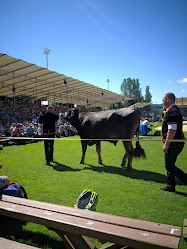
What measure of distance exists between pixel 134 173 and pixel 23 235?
12.3 ft

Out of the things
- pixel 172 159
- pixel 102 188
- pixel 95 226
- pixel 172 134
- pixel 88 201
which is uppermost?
pixel 172 134

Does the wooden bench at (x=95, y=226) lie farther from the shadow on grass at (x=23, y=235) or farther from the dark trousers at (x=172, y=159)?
the dark trousers at (x=172, y=159)

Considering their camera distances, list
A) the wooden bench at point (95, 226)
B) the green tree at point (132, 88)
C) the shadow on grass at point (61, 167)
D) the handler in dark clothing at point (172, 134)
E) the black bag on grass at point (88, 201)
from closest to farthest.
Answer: the wooden bench at point (95, 226), the black bag on grass at point (88, 201), the handler in dark clothing at point (172, 134), the shadow on grass at point (61, 167), the green tree at point (132, 88)

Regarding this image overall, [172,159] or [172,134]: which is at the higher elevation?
[172,134]

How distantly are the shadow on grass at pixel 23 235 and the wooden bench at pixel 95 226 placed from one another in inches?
23.3

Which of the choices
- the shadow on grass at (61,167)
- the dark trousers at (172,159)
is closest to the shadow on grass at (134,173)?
the shadow on grass at (61,167)

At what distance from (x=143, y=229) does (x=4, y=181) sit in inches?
90.6

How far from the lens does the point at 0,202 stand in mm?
2533

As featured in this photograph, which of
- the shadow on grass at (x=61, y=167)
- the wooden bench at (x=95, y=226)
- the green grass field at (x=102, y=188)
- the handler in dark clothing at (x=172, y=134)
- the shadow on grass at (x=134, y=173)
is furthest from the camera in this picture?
the shadow on grass at (x=61, y=167)

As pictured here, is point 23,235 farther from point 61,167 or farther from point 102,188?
point 61,167

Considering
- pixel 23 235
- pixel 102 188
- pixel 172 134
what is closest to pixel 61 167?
pixel 102 188

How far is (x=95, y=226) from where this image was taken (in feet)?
5.97

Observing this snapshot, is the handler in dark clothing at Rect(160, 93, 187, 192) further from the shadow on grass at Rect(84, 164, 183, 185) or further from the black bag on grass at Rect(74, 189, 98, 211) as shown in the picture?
the black bag on grass at Rect(74, 189, 98, 211)

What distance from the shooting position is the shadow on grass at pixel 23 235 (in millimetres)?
2668
